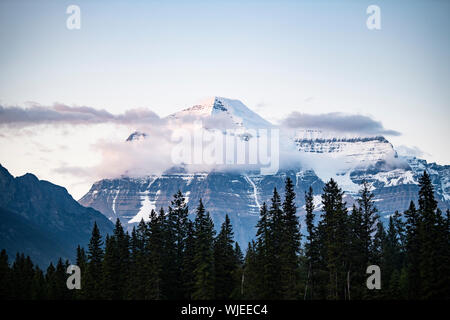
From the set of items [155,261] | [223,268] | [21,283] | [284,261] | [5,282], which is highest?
[284,261]

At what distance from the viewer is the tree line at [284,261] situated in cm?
11362

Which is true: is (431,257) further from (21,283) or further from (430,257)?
(21,283)

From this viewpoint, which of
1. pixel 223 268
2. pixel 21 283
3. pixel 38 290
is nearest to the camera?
pixel 223 268

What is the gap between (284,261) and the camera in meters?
116

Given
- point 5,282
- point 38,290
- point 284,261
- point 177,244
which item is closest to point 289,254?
point 284,261

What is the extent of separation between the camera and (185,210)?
140 meters

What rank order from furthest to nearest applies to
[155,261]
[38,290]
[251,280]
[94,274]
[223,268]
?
[38,290] < [94,274] < [155,261] < [223,268] < [251,280]

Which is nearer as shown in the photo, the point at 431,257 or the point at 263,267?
the point at 431,257

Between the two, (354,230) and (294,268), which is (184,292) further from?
(354,230)

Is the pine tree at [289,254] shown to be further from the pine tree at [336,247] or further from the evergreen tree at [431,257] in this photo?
the evergreen tree at [431,257]

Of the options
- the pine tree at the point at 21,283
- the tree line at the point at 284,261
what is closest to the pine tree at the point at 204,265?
the tree line at the point at 284,261

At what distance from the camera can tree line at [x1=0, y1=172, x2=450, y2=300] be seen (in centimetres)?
11362
